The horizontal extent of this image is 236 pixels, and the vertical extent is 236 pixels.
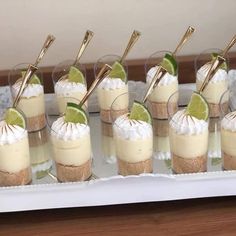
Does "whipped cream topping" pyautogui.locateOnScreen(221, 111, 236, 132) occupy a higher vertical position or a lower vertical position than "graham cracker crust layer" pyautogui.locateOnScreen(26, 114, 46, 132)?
higher

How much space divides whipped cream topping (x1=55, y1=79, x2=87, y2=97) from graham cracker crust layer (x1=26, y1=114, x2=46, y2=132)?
0.26 feet

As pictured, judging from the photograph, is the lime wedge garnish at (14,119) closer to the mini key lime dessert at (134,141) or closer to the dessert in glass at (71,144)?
the dessert in glass at (71,144)

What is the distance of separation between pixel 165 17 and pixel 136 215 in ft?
2.03

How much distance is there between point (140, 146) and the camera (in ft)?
4.28

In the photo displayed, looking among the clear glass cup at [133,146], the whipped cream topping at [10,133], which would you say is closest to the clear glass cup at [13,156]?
the whipped cream topping at [10,133]

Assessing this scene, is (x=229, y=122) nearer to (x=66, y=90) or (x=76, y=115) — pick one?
(x=76, y=115)

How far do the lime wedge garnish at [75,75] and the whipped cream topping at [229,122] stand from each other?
1.31ft

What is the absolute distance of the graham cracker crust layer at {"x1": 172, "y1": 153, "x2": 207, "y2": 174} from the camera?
1322mm

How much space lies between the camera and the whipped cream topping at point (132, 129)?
1298 mm

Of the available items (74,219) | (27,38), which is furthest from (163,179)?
(27,38)

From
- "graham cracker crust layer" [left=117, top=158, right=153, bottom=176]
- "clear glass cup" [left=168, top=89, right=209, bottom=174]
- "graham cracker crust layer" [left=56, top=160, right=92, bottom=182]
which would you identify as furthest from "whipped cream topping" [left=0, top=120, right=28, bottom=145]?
"clear glass cup" [left=168, top=89, right=209, bottom=174]

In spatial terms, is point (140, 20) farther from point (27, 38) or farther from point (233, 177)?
point (233, 177)

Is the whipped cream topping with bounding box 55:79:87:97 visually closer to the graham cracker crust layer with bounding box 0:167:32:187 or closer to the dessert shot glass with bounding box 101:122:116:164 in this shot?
the dessert shot glass with bounding box 101:122:116:164

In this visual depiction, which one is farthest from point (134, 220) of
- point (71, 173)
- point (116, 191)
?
point (71, 173)
